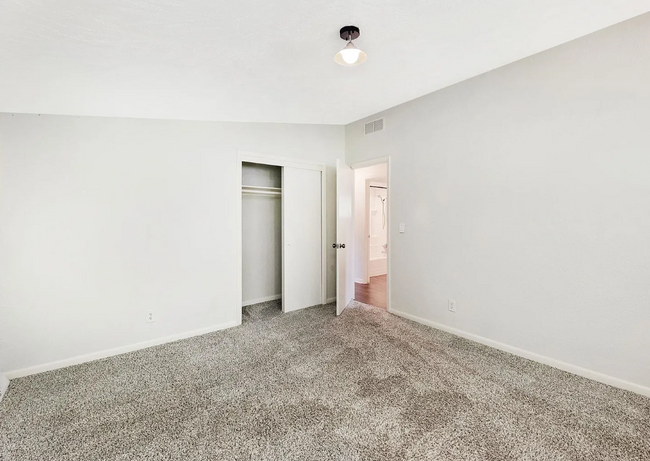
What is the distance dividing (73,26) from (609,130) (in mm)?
3459

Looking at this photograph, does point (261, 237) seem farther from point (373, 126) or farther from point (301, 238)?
point (373, 126)

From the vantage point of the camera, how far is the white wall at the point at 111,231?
2.30 meters

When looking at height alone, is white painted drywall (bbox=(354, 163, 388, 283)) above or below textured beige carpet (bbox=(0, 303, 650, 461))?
above

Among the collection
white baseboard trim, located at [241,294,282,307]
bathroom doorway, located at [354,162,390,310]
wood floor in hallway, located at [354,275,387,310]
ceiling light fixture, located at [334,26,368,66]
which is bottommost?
wood floor in hallway, located at [354,275,387,310]

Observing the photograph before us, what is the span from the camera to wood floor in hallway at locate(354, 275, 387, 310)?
171 inches

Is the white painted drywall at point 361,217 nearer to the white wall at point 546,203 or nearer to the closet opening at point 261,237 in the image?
the closet opening at point 261,237

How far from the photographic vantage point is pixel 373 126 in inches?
154

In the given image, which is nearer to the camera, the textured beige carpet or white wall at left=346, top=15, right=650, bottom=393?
the textured beige carpet

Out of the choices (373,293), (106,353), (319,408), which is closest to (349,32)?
(319,408)

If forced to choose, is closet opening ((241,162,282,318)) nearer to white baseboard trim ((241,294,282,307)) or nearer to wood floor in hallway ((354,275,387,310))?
white baseboard trim ((241,294,282,307))

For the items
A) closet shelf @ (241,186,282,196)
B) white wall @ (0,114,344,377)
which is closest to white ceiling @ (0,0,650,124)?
white wall @ (0,114,344,377)

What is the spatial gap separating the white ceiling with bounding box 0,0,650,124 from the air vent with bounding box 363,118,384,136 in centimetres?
106

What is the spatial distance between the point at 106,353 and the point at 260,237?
217 cm

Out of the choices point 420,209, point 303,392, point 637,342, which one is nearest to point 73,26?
point 303,392
